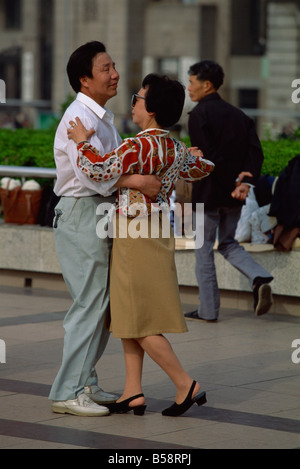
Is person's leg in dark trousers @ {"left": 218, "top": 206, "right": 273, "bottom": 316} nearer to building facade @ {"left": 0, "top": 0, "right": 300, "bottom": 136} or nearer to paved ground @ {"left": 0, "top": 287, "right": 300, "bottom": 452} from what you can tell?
paved ground @ {"left": 0, "top": 287, "right": 300, "bottom": 452}

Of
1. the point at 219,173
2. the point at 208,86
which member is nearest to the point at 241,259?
the point at 219,173

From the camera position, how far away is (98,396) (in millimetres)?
6457

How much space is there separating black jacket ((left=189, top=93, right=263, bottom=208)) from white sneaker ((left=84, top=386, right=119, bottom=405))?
3058mm

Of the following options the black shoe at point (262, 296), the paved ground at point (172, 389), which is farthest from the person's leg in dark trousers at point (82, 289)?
the black shoe at point (262, 296)

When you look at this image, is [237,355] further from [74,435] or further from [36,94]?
[36,94]

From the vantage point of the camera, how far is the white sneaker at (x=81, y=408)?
6.26 metres

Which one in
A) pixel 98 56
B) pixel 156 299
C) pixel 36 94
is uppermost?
pixel 98 56

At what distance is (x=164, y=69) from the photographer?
51438mm

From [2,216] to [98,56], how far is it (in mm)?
6163

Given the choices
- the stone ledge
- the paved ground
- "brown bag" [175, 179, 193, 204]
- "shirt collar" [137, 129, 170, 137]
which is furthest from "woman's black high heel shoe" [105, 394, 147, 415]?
"brown bag" [175, 179, 193, 204]

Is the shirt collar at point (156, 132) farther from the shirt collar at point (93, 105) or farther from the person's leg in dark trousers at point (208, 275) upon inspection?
the person's leg in dark trousers at point (208, 275)

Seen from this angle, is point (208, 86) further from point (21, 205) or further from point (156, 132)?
point (156, 132)
